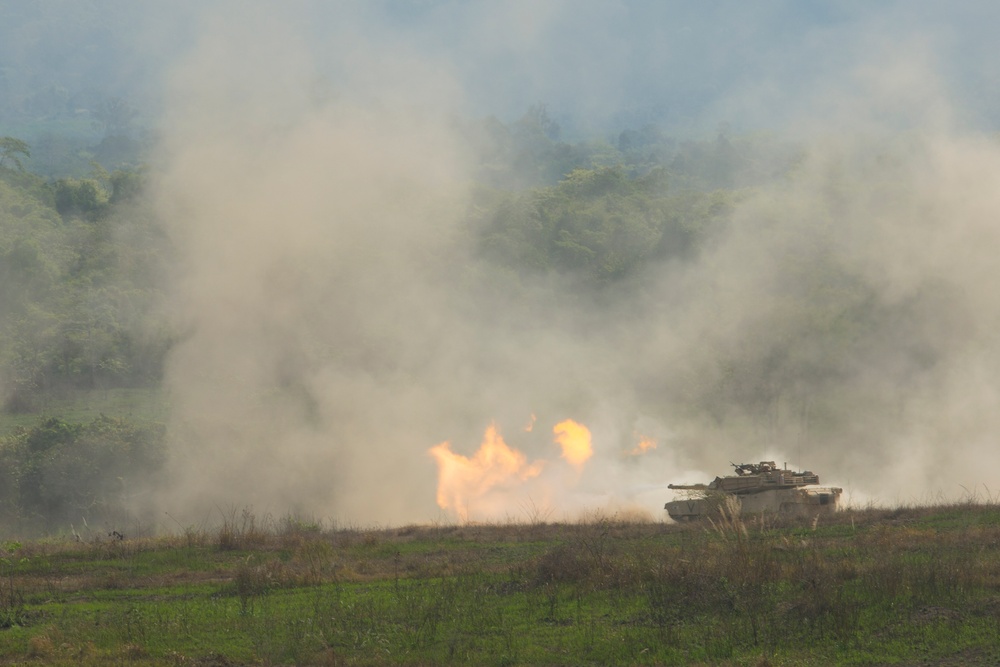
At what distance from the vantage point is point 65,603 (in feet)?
75.2

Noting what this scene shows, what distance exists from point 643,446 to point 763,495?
11914 millimetres

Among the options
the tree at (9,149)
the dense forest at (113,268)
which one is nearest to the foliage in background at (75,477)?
the dense forest at (113,268)

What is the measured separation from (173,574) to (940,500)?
26.9 m

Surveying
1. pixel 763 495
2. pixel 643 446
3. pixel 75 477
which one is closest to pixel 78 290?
pixel 75 477

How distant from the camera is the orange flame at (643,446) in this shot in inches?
1884

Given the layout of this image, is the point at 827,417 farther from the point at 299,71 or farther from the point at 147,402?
the point at 299,71

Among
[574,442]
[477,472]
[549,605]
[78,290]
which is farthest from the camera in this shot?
[78,290]

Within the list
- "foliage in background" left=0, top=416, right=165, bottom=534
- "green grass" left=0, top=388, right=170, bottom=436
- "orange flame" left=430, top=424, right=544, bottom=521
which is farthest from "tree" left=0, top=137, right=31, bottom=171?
"orange flame" left=430, top=424, right=544, bottom=521

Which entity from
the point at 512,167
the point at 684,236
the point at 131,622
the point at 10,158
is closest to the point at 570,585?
the point at 131,622

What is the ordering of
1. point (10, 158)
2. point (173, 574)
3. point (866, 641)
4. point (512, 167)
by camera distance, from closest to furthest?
point (866, 641)
point (173, 574)
point (10, 158)
point (512, 167)

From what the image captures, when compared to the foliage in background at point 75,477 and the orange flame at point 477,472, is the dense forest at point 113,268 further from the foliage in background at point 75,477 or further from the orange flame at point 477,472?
the orange flame at point 477,472

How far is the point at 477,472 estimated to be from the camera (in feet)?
149

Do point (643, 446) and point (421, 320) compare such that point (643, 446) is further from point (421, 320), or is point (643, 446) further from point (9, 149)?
Result: point (9, 149)

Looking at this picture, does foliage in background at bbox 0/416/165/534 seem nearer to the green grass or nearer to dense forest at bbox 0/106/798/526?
dense forest at bbox 0/106/798/526
